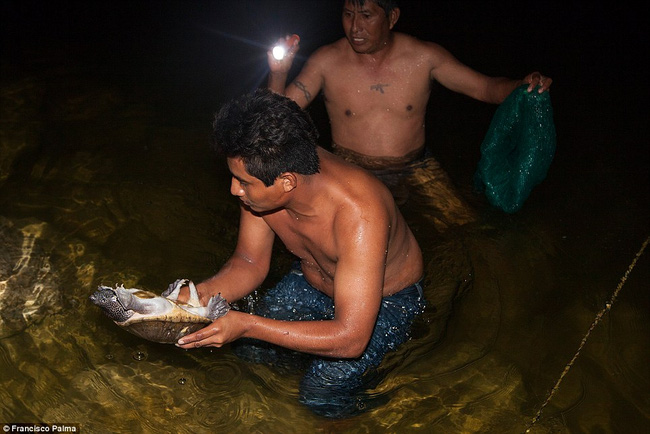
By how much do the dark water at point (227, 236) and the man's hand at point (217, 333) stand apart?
0.74 meters

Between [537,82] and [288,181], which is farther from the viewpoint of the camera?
[537,82]

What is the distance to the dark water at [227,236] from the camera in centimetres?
348

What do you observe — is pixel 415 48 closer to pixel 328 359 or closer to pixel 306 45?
pixel 328 359

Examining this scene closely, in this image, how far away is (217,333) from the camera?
2807 mm

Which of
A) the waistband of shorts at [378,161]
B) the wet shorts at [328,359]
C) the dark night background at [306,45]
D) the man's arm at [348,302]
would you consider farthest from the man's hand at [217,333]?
the dark night background at [306,45]

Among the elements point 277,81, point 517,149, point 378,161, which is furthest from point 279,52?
point 517,149

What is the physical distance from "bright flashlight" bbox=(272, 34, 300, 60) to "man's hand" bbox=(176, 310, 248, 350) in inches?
72.2

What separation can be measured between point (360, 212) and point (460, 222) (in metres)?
2.02

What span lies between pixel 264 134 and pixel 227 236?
2.04m

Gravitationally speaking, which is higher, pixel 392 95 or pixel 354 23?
pixel 354 23

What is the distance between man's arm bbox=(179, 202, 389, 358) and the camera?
2908 mm

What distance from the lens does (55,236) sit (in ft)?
14.6

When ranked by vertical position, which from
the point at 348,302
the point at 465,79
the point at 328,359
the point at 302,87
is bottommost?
the point at 328,359

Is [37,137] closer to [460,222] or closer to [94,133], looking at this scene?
[94,133]
